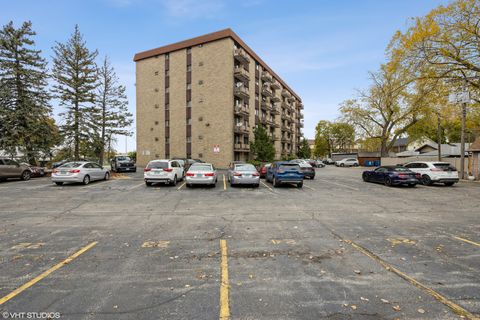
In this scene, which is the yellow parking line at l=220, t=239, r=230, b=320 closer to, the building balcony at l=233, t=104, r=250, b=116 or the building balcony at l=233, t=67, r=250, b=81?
the building balcony at l=233, t=104, r=250, b=116

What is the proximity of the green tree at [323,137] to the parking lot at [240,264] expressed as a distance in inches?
2988

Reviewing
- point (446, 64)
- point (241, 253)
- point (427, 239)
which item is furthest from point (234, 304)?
point (446, 64)

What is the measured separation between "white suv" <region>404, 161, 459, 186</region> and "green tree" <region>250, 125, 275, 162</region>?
21957mm

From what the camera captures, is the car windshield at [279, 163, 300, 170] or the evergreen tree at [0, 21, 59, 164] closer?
the car windshield at [279, 163, 300, 170]

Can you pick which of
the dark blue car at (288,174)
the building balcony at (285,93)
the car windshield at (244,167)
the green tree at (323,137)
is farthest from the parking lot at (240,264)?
the green tree at (323,137)

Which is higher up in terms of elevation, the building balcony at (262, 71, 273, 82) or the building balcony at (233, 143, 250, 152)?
the building balcony at (262, 71, 273, 82)

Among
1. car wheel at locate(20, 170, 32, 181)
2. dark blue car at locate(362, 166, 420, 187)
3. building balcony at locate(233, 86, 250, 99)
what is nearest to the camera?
dark blue car at locate(362, 166, 420, 187)

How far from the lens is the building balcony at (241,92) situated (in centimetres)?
3706

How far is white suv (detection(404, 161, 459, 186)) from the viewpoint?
16203 mm

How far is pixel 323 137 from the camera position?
267 ft

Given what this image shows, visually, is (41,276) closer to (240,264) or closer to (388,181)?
(240,264)

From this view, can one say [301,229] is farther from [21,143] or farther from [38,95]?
[38,95]

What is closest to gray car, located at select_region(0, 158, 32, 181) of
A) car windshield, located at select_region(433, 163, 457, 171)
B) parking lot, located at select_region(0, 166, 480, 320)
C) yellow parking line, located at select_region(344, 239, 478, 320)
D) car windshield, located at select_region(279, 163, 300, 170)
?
parking lot, located at select_region(0, 166, 480, 320)

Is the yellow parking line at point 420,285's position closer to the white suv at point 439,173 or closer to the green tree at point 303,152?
the white suv at point 439,173
